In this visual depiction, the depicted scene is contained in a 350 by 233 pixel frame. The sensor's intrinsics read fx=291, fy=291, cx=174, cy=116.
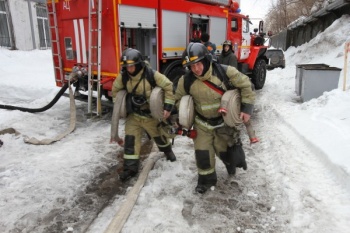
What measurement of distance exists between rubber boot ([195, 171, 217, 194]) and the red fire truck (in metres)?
2.64

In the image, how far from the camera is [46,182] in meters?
3.63

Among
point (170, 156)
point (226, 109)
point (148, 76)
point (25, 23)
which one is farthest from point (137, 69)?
point (25, 23)

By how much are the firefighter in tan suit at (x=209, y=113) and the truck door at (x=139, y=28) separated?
2186mm

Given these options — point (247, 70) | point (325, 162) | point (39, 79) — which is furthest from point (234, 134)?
point (39, 79)

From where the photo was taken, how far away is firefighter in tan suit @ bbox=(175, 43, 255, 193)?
10.4ft

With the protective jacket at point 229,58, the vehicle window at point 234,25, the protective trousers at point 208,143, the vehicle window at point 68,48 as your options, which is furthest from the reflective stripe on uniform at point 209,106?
the vehicle window at point 234,25

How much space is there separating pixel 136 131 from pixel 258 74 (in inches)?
263

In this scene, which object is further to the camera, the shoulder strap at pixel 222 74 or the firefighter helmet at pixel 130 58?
the firefighter helmet at pixel 130 58

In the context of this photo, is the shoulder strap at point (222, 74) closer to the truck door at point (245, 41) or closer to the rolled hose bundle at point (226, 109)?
the rolled hose bundle at point (226, 109)

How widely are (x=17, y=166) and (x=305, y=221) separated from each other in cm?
366

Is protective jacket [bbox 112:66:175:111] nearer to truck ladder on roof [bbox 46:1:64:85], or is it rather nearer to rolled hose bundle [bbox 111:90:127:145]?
rolled hose bundle [bbox 111:90:127:145]

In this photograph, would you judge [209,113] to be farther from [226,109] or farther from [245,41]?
[245,41]

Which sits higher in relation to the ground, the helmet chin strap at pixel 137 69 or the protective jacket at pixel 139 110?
the helmet chin strap at pixel 137 69

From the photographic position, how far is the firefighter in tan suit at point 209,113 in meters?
3.16
